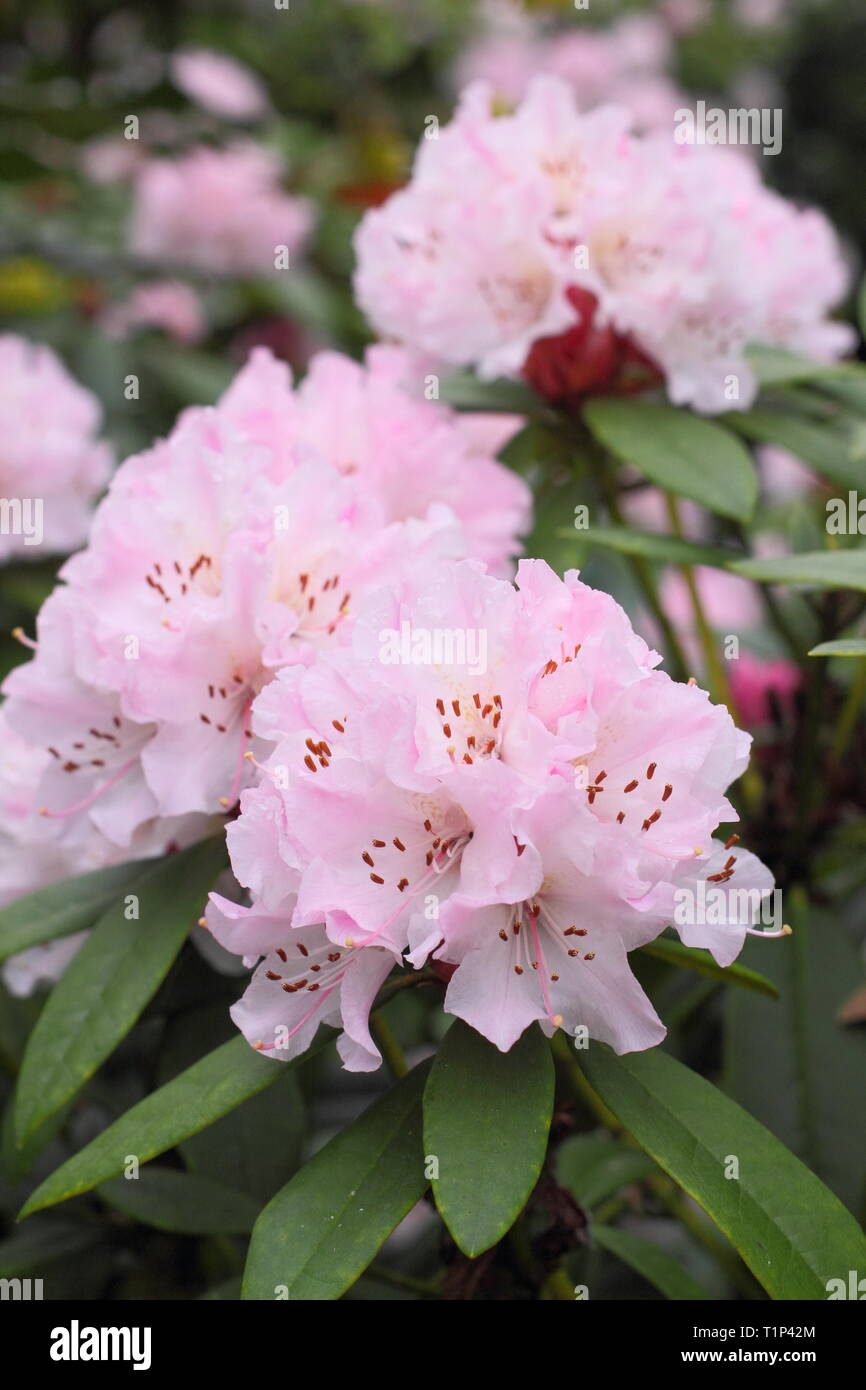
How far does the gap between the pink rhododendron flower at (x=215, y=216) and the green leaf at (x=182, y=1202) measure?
1.75 m

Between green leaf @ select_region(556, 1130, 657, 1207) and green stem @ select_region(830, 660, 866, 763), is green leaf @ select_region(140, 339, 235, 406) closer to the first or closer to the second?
green stem @ select_region(830, 660, 866, 763)

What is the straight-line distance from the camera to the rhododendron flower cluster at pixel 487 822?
58cm

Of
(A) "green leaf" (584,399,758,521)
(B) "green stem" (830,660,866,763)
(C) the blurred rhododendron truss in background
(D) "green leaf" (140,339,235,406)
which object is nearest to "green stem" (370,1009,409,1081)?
(C) the blurred rhododendron truss in background

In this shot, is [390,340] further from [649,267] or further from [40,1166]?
[40,1166]

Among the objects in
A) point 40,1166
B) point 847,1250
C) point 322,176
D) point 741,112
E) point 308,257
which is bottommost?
point 40,1166

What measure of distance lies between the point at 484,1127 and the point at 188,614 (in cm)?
33

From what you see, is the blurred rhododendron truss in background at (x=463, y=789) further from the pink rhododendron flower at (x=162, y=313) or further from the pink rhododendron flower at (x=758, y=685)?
the pink rhododendron flower at (x=162, y=313)

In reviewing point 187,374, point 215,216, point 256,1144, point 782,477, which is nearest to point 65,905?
point 256,1144

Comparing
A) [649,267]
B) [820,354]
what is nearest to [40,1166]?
[649,267]

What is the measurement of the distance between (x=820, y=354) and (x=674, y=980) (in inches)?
22.8

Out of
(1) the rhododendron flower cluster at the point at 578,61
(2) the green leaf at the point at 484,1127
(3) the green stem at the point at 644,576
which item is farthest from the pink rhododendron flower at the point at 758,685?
(1) the rhododendron flower cluster at the point at 578,61

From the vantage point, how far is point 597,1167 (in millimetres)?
884

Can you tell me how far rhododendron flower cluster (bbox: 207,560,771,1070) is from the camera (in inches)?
22.7
